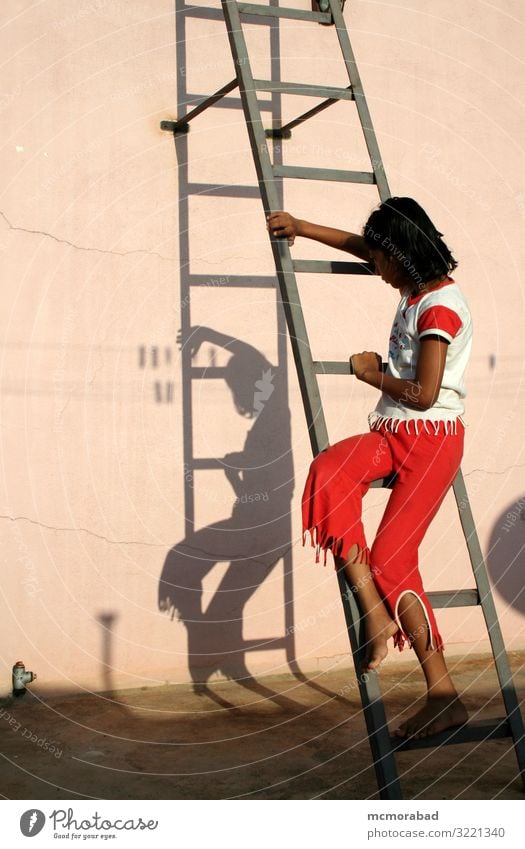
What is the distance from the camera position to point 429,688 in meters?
2.93

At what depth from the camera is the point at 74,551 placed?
4.36m

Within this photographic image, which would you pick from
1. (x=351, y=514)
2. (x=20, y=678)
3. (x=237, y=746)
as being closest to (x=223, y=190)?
(x=351, y=514)

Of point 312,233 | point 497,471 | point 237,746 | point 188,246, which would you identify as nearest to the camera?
point 312,233

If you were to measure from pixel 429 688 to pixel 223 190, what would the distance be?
2.54 m

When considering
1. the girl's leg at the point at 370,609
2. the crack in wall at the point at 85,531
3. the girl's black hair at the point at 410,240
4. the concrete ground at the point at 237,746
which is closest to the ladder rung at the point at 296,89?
the girl's black hair at the point at 410,240

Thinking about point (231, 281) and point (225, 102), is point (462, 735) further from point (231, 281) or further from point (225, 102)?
point (225, 102)

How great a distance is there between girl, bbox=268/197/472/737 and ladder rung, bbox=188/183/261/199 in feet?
5.48

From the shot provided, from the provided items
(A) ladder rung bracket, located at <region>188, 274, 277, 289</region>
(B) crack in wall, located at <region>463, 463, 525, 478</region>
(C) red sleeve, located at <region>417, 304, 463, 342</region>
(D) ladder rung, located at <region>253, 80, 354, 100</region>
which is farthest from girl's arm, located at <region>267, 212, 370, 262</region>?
(B) crack in wall, located at <region>463, 463, 525, 478</region>

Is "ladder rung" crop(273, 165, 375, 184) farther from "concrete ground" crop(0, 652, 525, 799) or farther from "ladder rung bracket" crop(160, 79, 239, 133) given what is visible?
"concrete ground" crop(0, 652, 525, 799)

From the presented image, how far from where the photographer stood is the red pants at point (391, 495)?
9.50 feet

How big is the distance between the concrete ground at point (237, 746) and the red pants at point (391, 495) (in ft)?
2.26

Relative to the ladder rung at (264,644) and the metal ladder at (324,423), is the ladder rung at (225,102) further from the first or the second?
the ladder rung at (264,644)

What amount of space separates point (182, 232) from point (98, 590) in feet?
5.26
